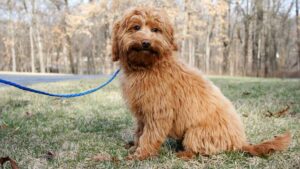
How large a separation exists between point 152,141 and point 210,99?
0.85 m

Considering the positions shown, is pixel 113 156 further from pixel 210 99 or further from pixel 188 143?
pixel 210 99

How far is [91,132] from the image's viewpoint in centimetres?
496

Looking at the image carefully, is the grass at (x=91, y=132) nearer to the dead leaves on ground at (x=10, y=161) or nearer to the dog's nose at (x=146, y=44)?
the dead leaves on ground at (x=10, y=161)

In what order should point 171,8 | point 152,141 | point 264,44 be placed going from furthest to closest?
1. point 264,44
2. point 171,8
3. point 152,141

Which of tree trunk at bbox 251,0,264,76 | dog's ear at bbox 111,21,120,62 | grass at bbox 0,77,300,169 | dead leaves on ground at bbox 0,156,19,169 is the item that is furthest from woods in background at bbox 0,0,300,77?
dead leaves on ground at bbox 0,156,19,169

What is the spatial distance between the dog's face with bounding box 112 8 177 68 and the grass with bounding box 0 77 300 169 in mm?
1154

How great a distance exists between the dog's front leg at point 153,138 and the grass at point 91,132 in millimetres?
149

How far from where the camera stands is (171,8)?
20016 mm

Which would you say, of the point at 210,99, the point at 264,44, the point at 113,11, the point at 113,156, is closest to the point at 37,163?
the point at 113,156

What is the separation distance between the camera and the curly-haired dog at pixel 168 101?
11.7ft

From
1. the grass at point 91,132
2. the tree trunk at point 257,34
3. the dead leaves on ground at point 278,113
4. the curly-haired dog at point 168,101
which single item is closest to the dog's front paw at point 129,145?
the grass at point 91,132

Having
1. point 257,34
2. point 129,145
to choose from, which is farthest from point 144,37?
point 257,34

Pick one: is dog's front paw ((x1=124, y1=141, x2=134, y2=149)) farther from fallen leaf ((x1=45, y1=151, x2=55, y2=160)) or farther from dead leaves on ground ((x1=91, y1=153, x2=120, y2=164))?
fallen leaf ((x1=45, y1=151, x2=55, y2=160))

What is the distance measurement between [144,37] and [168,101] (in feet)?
2.60
